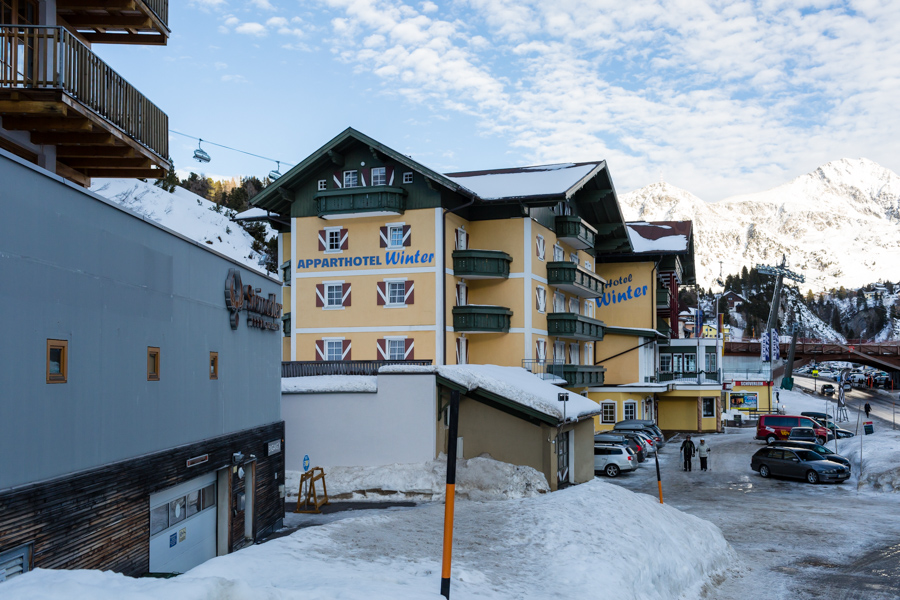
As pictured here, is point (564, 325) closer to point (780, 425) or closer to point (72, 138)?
point (780, 425)

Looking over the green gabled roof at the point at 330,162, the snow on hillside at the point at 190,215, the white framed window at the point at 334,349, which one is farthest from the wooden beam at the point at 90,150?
the snow on hillside at the point at 190,215

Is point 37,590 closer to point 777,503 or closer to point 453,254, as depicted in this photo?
point 777,503

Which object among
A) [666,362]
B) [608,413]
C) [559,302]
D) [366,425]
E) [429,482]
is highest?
[559,302]

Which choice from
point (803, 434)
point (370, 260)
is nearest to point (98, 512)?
point (370, 260)

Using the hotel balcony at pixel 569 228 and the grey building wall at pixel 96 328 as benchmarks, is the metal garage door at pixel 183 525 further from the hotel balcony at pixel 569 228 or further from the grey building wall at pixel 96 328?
the hotel balcony at pixel 569 228

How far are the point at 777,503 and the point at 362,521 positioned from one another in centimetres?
1850

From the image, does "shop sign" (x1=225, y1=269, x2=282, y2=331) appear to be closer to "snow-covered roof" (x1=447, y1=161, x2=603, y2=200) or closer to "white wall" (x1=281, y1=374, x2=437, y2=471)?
"white wall" (x1=281, y1=374, x2=437, y2=471)

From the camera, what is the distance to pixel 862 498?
31797 mm

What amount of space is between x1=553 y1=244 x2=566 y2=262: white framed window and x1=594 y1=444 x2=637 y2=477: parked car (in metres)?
12.1

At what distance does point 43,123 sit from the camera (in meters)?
14.3

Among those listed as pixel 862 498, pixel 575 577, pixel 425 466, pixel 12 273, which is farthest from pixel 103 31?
pixel 862 498

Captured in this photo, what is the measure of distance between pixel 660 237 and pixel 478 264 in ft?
90.1

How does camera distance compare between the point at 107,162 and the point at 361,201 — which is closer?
the point at 107,162

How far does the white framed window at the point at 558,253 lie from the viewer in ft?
149
